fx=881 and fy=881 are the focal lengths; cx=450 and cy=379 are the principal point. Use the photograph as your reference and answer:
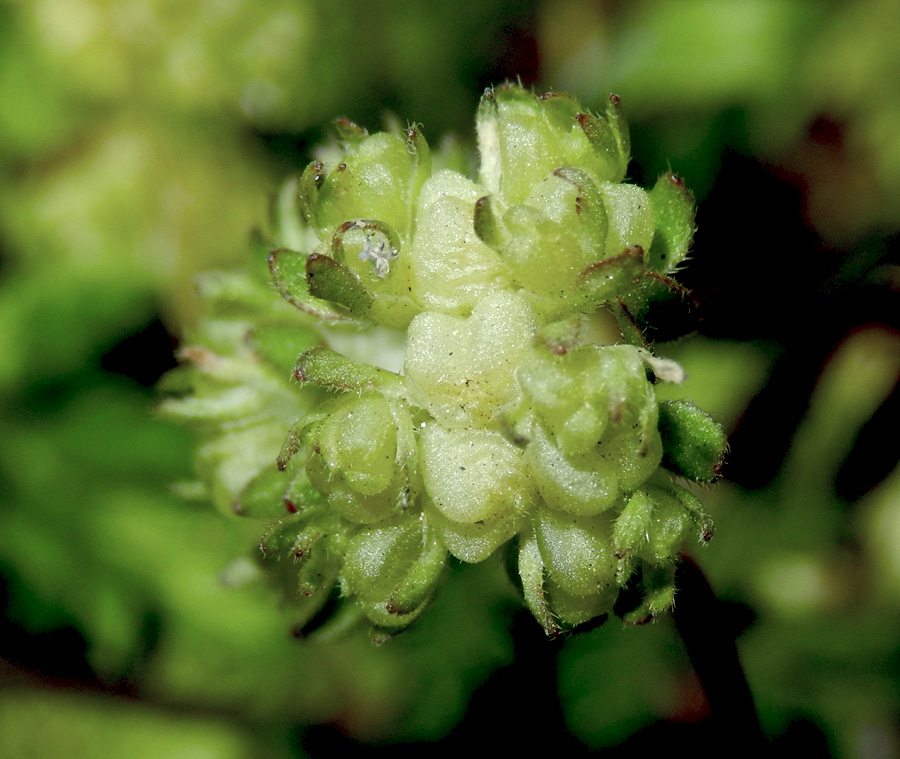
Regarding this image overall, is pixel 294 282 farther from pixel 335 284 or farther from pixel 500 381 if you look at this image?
pixel 500 381

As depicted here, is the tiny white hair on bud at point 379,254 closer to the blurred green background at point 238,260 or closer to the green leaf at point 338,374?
the green leaf at point 338,374

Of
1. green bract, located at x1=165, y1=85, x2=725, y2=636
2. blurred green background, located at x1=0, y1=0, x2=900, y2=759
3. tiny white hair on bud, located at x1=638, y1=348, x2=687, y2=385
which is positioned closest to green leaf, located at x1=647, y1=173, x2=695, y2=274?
green bract, located at x1=165, y1=85, x2=725, y2=636

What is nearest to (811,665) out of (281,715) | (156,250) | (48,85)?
(281,715)

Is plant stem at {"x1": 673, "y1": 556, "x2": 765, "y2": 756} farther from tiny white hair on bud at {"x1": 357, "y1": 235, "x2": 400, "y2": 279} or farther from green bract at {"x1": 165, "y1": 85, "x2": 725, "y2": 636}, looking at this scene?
tiny white hair on bud at {"x1": 357, "y1": 235, "x2": 400, "y2": 279}

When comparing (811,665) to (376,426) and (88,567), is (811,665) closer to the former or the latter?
(376,426)

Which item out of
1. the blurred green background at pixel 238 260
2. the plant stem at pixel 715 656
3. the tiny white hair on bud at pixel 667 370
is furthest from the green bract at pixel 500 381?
the blurred green background at pixel 238 260

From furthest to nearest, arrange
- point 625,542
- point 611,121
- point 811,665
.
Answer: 1. point 811,665
2. point 611,121
3. point 625,542
